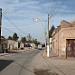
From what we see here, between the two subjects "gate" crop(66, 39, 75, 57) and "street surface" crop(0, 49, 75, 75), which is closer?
"street surface" crop(0, 49, 75, 75)

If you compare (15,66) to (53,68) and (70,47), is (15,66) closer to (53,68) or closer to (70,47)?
(53,68)

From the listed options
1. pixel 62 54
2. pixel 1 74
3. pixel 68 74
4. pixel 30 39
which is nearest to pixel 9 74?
pixel 1 74


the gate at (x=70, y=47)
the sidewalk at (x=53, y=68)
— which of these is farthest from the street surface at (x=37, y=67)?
the gate at (x=70, y=47)

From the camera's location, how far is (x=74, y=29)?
2231 centimetres

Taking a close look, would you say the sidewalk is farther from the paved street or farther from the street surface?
the paved street

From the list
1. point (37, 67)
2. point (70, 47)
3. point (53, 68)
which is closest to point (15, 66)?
point (37, 67)

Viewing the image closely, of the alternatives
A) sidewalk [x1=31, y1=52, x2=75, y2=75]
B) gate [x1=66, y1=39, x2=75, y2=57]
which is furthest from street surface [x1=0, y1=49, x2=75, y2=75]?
gate [x1=66, y1=39, x2=75, y2=57]

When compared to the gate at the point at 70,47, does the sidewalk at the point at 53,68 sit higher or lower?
lower

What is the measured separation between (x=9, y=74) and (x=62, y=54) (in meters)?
14.5

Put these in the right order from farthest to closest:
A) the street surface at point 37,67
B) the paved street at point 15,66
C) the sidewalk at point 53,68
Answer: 1. the sidewalk at point 53,68
2. the street surface at point 37,67
3. the paved street at point 15,66

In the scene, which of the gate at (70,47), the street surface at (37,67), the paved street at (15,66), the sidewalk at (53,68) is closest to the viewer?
the paved street at (15,66)

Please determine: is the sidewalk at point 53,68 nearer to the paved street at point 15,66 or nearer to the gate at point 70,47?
the paved street at point 15,66

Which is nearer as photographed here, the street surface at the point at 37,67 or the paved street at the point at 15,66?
the paved street at the point at 15,66

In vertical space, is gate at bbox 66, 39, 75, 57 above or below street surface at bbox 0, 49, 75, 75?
above
